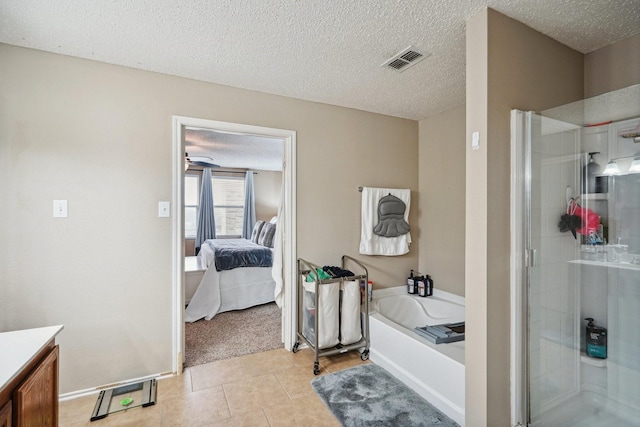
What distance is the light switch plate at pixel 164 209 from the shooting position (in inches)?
90.1

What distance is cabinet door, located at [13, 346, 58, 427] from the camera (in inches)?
40.8

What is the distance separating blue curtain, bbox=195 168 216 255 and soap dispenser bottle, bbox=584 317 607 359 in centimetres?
613

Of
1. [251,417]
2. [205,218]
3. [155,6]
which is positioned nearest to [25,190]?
[155,6]

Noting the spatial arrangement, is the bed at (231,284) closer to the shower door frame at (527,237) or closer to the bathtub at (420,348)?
the bathtub at (420,348)

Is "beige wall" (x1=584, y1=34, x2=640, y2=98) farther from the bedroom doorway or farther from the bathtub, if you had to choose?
the bedroom doorway

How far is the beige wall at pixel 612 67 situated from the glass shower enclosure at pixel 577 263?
18.5 inches

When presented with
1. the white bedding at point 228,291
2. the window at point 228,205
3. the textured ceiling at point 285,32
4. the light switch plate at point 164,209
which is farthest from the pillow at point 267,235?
the textured ceiling at point 285,32

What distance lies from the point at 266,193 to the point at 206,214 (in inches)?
57.0

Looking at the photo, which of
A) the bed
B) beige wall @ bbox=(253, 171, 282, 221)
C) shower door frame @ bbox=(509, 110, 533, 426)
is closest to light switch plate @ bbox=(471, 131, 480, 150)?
shower door frame @ bbox=(509, 110, 533, 426)

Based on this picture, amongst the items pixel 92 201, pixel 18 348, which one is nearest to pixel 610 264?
pixel 18 348

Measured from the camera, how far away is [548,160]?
1.77 metres

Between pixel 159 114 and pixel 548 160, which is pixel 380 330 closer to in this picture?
pixel 548 160

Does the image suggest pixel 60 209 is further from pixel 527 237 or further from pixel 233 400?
pixel 527 237

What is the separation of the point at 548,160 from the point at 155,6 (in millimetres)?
2290
